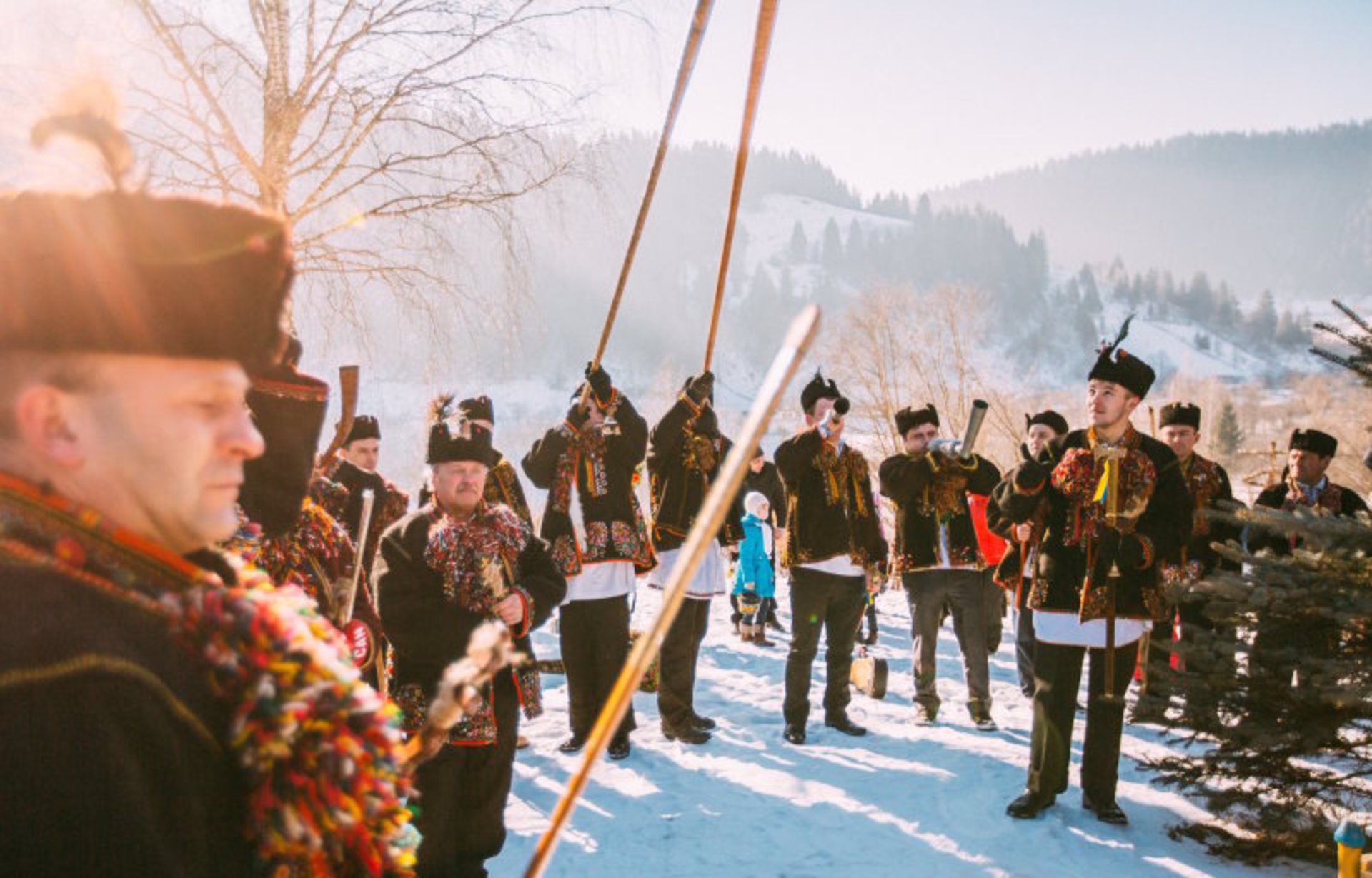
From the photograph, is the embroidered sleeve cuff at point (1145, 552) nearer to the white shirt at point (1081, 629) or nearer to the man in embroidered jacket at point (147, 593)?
the white shirt at point (1081, 629)

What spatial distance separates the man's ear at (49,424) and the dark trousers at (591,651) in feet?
16.0

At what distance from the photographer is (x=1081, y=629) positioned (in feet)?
14.9

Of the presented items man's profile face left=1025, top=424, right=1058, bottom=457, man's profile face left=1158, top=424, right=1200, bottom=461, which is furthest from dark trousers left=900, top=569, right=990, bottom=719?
man's profile face left=1158, top=424, right=1200, bottom=461

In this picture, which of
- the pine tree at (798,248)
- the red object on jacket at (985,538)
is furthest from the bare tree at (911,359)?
the pine tree at (798,248)

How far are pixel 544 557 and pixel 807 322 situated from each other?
3155mm

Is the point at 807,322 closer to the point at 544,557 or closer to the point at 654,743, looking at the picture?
the point at 544,557

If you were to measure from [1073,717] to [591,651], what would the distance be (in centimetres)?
300

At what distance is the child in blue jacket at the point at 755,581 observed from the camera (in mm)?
9812

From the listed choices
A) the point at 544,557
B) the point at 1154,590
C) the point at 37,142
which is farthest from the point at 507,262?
the point at 37,142

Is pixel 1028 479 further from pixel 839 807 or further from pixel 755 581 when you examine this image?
pixel 755 581

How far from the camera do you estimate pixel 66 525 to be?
37.9 inches

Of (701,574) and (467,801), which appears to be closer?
(467,801)

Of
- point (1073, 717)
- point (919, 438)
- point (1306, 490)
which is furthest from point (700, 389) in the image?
point (1306, 490)

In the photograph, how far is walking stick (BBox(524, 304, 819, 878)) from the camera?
3.17ft
